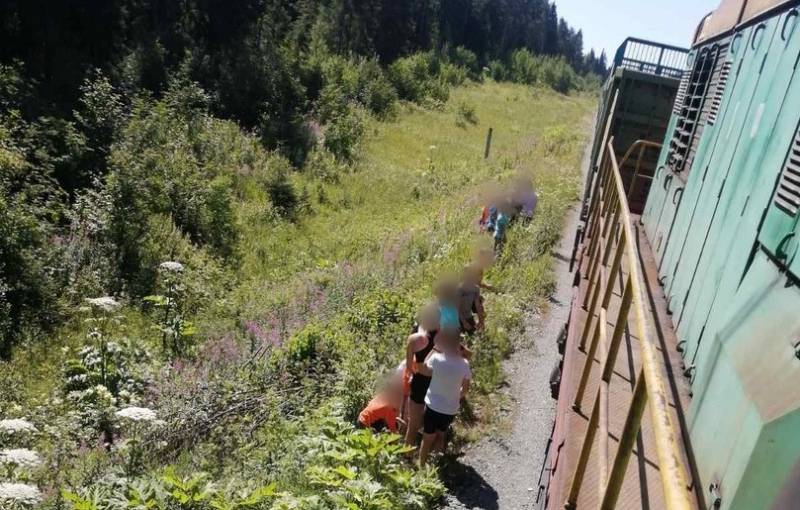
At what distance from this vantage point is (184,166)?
12.8 meters

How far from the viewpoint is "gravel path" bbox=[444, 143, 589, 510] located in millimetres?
5383

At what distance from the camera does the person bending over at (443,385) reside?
203 inches

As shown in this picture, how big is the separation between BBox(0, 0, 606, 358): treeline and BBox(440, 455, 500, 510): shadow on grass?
244 inches

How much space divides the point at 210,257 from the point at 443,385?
25.6 feet

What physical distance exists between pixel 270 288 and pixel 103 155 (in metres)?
4.80

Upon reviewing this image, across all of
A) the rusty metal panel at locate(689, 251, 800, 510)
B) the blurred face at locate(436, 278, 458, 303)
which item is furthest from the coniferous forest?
the rusty metal panel at locate(689, 251, 800, 510)

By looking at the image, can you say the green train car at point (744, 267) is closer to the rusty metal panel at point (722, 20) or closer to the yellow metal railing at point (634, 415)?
the rusty metal panel at point (722, 20)

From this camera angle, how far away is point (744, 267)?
2965mm

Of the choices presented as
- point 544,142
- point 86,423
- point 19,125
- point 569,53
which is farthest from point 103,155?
point 569,53

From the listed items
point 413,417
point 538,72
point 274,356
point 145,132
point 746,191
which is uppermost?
point 538,72

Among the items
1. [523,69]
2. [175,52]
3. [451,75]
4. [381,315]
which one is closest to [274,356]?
[381,315]

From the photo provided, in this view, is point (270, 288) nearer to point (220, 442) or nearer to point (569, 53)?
point (220, 442)

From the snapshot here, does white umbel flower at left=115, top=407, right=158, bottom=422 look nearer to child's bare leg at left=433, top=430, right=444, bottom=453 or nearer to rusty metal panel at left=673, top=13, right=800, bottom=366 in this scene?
child's bare leg at left=433, top=430, right=444, bottom=453

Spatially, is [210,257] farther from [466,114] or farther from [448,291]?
[466,114]
